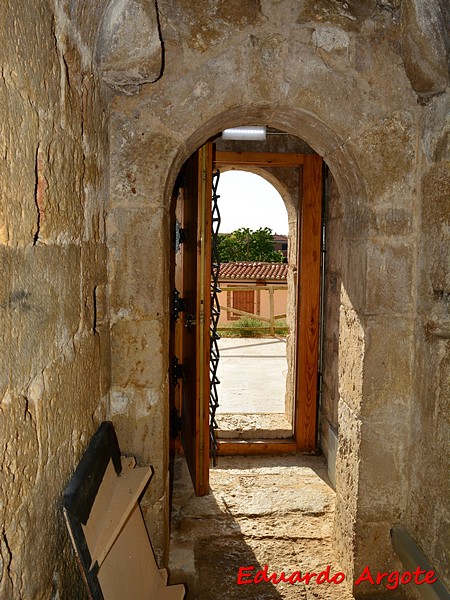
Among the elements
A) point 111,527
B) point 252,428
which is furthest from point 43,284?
point 252,428

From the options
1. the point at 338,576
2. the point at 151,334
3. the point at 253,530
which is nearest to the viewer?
the point at 151,334

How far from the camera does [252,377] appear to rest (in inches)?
224

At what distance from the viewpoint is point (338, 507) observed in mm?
2350

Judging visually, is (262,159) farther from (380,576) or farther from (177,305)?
(380,576)

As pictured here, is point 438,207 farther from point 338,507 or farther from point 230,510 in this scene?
point 230,510

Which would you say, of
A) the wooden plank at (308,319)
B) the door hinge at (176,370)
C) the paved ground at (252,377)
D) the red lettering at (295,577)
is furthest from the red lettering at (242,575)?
the paved ground at (252,377)

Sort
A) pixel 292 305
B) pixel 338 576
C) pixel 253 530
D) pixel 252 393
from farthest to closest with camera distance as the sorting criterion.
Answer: pixel 252 393 < pixel 292 305 < pixel 253 530 < pixel 338 576

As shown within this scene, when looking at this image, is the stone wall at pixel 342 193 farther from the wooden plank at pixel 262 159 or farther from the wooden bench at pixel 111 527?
the wooden plank at pixel 262 159

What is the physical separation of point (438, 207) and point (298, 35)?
0.84 m

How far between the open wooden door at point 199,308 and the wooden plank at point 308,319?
94cm

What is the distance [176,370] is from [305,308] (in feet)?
3.50

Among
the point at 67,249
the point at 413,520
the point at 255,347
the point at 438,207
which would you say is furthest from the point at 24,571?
the point at 255,347

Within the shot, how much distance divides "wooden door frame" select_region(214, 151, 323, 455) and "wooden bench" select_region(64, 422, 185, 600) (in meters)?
1.82

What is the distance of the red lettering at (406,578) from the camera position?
1980 mm
